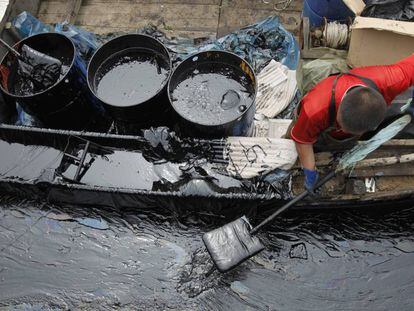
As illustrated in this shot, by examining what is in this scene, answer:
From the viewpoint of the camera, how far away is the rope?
4145mm

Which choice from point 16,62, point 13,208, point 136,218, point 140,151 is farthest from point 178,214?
point 16,62

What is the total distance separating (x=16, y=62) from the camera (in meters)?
4.17

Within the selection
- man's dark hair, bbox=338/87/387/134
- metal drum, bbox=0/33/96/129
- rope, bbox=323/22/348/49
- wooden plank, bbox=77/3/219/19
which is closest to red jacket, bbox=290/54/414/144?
man's dark hair, bbox=338/87/387/134

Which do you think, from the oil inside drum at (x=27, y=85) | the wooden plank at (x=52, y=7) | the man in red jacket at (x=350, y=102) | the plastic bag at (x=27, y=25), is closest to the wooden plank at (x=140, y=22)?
the wooden plank at (x=52, y=7)

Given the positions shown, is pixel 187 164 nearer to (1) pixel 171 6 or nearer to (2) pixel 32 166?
(2) pixel 32 166

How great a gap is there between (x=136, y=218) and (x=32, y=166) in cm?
123

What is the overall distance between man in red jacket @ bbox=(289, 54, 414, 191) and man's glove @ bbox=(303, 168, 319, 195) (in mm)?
135

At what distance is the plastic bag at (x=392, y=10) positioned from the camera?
3.82 m

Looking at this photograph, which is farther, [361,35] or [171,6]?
[171,6]

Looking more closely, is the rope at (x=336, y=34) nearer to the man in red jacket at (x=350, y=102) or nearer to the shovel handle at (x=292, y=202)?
the man in red jacket at (x=350, y=102)

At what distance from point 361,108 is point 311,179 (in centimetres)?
98

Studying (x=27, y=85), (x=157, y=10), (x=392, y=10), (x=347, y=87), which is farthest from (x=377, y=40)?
(x=27, y=85)

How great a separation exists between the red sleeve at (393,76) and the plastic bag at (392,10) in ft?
2.97

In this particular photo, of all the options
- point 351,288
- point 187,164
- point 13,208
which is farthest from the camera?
point 13,208
